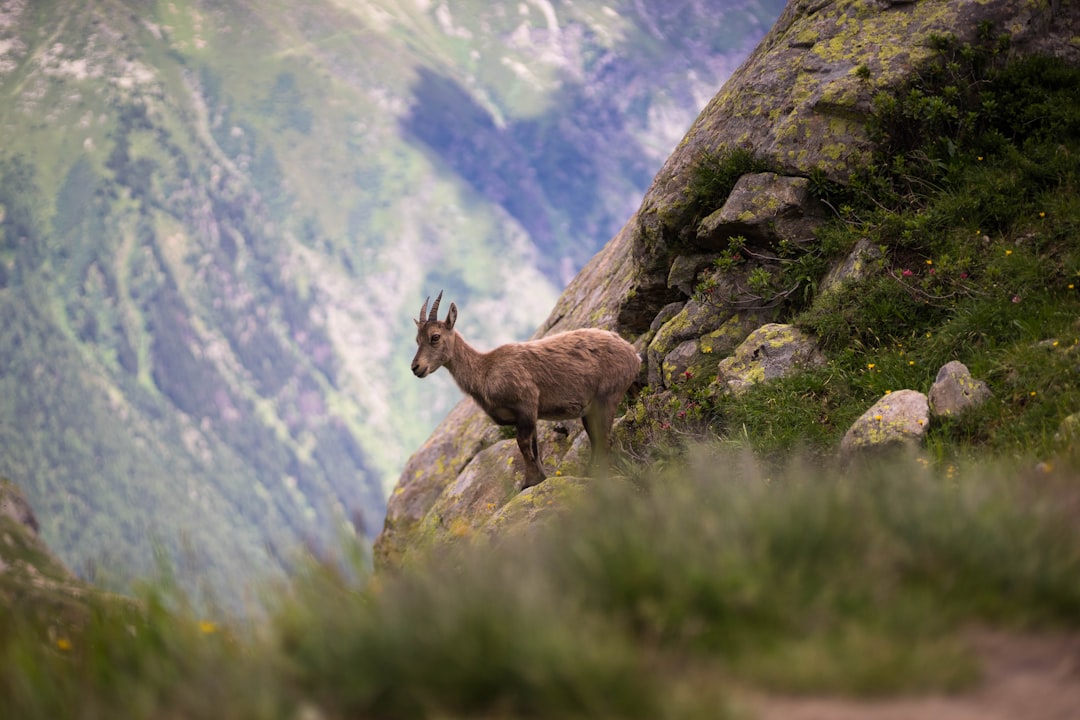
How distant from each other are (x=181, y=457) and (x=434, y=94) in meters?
76.1

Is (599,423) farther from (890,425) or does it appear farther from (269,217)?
(269,217)

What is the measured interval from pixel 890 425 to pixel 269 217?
503 feet

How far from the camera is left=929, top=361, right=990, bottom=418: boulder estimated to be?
7770mm

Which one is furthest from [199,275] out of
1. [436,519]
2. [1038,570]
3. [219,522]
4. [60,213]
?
[1038,570]

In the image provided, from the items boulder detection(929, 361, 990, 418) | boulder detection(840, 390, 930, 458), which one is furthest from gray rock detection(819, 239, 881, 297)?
boulder detection(840, 390, 930, 458)

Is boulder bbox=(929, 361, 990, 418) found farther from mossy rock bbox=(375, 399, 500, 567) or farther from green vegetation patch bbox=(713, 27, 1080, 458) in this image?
mossy rock bbox=(375, 399, 500, 567)

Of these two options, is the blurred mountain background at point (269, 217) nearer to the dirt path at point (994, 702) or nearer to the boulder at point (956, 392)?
the boulder at point (956, 392)

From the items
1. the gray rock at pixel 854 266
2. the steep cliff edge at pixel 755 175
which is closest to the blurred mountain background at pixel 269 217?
the steep cliff edge at pixel 755 175

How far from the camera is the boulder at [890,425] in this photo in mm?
7602

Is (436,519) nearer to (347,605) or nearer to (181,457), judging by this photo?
(347,605)

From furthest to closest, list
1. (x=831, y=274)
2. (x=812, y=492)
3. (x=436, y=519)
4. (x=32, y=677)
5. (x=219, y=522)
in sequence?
(x=219, y=522), (x=436, y=519), (x=831, y=274), (x=812, y=492), (x=32, y=677)

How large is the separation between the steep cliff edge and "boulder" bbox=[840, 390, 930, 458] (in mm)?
2664

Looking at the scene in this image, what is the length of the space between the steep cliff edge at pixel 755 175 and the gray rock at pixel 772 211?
0.02 m

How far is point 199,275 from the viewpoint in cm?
15212
